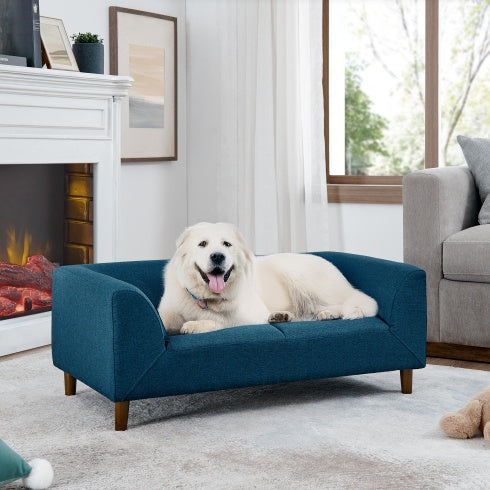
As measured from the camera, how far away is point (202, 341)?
279cm

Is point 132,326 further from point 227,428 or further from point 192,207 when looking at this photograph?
point 192,207

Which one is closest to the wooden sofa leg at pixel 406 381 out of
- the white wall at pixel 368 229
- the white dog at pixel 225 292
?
the white dog at pixel 225 292

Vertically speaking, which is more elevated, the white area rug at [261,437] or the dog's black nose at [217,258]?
the dog's black nose at [217,258]

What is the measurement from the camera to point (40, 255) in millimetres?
4148

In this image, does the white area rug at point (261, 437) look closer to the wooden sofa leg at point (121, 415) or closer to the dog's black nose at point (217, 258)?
the wooden sofa leg at point (121, 415)

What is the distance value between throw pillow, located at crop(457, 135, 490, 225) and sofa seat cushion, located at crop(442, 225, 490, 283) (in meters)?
0.23

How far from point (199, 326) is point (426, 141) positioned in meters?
2.62

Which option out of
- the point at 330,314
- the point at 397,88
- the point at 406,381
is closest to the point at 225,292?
the point at 330,314

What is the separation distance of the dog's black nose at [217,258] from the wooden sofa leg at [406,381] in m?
0.81

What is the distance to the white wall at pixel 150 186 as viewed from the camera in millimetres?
4770

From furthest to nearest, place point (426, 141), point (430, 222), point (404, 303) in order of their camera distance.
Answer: point (426, 141) < point (430, 222) < point (404, 303)

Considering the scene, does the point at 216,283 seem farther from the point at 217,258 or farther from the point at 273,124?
the point at 273,124

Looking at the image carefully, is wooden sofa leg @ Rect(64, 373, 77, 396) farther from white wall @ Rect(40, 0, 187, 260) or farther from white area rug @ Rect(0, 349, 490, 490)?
white wall @ Rect(40, 0, 187, 260)

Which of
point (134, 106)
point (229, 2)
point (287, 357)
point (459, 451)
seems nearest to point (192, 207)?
point (134, 106)
